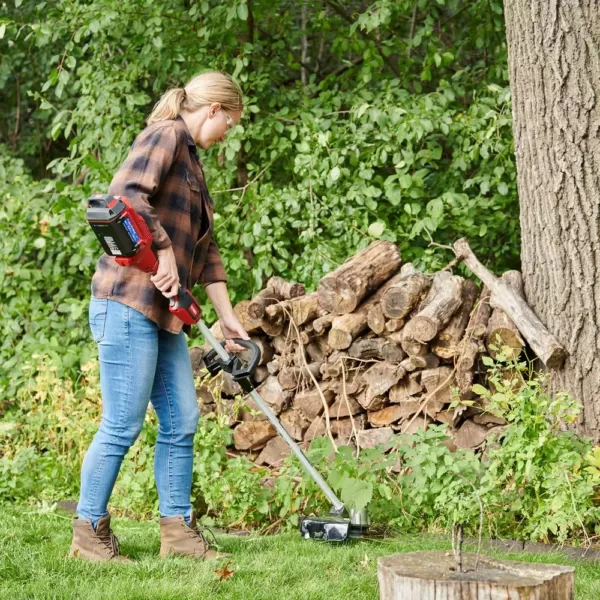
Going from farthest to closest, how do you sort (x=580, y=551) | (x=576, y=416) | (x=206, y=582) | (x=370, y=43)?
(x=370, y=43) → (x=576, y=416) → (x=580, y=551) → (x=206, y=582)

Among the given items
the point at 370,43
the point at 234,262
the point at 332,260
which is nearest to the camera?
the point at 332,260

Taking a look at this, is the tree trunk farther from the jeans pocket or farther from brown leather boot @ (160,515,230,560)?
the jeans pocket

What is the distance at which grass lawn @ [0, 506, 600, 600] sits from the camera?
3.20 meters

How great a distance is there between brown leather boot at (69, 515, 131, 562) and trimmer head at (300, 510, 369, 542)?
2.73 feet

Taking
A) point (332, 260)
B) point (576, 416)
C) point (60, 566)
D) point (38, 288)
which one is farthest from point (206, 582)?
point (38, 288)

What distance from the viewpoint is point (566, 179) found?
4582 millimetres

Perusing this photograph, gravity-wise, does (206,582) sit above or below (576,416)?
below

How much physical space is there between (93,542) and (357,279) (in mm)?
2171

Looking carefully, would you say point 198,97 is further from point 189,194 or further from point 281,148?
point 281,148

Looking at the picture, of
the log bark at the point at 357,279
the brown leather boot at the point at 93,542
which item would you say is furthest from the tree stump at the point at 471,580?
the log bark at the point at 357,279

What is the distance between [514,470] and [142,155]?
224 cm

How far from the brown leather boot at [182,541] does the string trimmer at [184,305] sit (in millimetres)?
515

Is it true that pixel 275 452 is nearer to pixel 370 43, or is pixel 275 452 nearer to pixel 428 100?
pixel 428 100

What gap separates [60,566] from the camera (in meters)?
3.46
